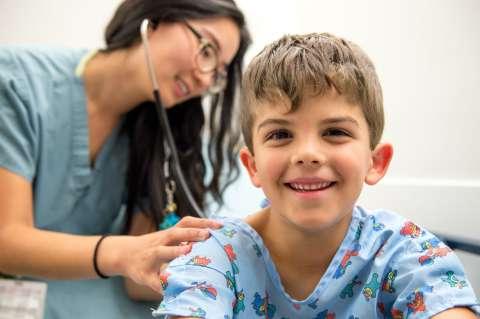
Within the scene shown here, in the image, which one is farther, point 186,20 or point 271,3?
point 271,3

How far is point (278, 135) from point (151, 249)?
30 centimetres

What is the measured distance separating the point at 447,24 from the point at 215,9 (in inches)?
29.1

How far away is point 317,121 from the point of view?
2.27 feet

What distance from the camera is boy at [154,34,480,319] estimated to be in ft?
2.26

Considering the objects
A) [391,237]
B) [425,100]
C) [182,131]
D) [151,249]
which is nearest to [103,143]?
[182,131]

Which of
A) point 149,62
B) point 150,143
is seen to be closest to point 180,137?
point 150,143

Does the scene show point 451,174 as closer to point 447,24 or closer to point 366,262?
point 447,24

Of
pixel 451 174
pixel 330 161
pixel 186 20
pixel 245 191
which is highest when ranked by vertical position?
pixel 186 20

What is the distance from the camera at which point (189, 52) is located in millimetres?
1195

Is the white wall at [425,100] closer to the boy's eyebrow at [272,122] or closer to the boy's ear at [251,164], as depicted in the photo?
the boy's ear at [251,164]

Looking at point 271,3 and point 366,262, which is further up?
point 271,3

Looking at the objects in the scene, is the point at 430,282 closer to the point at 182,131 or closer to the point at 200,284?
the point at 200,284

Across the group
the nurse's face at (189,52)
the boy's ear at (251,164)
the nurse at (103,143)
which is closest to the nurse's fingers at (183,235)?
the boy's ear at (251,164)

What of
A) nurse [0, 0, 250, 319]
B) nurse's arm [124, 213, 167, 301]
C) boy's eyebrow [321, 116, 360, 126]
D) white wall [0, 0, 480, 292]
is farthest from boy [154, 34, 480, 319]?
white wall [0, 0, 480, 292]
